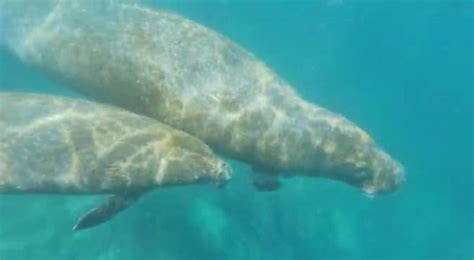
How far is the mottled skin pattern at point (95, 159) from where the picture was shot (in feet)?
33.4

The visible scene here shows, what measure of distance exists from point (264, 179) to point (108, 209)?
3.08 meters

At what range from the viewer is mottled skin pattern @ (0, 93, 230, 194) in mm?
10188

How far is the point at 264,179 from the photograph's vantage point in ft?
41.3

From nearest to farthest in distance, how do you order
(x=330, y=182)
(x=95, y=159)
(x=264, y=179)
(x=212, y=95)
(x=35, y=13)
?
(x=95, y=159) < (x=212, y=95) < (x=264, y=179) < (x=35, y=13) < (x=330, y=182)

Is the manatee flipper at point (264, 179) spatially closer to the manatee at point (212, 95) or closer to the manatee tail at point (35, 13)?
the manatee at point (212, 95)

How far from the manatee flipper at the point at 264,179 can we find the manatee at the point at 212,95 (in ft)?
0.07

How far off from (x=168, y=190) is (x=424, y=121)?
1423 centimetres

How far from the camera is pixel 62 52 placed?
1278cm

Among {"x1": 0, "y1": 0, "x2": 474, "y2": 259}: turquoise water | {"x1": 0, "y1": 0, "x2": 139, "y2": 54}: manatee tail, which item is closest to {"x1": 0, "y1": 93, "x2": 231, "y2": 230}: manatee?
{"x1": 0, "y1": 0, "x2": 139, "y2": 54}: manatee tail

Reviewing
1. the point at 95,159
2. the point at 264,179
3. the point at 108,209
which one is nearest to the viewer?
the point at 95,159

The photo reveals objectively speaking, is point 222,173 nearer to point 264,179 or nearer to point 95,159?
point 95,159

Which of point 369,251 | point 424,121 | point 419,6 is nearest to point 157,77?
point 369,251

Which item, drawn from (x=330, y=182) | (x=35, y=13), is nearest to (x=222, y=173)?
(x=35, y=13)

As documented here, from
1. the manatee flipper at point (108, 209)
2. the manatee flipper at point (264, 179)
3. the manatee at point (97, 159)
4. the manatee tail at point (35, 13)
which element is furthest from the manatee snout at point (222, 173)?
the manatee tail at point (35, 13)
